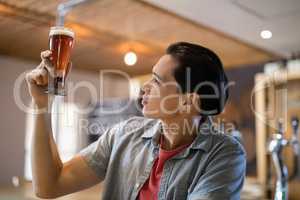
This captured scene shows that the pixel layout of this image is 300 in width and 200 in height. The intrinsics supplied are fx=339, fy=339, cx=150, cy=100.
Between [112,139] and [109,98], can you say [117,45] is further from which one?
[112,139]

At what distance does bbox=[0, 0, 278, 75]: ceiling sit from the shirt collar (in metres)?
0.21

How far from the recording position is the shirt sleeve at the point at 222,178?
57 cm

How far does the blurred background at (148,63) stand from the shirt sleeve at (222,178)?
0.25 m

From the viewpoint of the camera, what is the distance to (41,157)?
0.66 m

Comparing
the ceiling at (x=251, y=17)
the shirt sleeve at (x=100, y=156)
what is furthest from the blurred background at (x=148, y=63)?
the shirt sleeve at (x=100, y=156)

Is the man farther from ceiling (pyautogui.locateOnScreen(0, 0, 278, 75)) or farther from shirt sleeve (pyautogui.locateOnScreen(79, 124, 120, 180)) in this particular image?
ceiling (pyautogui.locateOnScreen(0, 0, 278, 75))

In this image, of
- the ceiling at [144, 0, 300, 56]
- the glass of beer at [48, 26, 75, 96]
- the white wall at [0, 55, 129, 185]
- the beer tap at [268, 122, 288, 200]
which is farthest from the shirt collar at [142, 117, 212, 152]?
the beer tap at [268, 122, 288, 200]

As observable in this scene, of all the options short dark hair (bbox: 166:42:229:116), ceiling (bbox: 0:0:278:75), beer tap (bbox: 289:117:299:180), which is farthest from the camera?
beer tap (bbox: 289:117:299:180)

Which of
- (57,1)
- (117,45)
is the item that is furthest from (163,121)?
(117,45)

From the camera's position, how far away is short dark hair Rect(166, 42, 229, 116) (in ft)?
2.23

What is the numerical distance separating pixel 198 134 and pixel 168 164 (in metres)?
0.09

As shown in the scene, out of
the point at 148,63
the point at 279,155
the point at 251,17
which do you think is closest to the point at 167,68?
the point at 148,63

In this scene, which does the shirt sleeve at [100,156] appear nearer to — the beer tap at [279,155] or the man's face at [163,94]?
the man's face at [163,94]

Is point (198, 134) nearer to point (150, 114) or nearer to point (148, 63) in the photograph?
point (150, 114)
